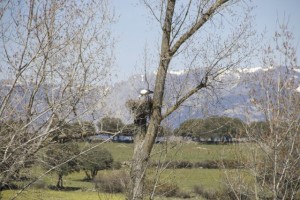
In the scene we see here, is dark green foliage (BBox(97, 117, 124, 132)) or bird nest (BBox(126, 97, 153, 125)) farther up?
bird nest (BBox(126, 97, 153, 125))

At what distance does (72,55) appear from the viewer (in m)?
9.29

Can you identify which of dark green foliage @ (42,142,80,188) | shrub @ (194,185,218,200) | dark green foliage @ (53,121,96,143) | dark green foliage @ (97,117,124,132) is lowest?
shrub @ (194,185,218,200)

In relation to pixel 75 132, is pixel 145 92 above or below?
above

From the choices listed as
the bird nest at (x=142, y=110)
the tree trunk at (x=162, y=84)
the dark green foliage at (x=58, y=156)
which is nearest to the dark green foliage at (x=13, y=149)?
the dark green foliage at (x=58, y=156)

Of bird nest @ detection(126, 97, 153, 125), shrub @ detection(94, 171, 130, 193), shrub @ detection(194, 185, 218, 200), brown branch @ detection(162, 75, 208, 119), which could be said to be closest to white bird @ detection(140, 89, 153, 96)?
bird nest @ detection(126, 97, 153, 125)

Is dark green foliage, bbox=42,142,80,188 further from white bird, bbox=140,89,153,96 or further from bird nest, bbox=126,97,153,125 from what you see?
white bird, bbox=140,89,153,96

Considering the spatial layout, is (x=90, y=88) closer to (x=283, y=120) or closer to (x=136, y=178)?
(x=136, y=178)

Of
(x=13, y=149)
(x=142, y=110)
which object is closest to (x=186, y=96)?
(x=142, y=110)

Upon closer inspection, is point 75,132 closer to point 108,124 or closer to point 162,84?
point 108,124

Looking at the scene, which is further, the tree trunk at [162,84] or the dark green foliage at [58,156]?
the tree trunk at [162,84]

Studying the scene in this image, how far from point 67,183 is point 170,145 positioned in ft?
99.8

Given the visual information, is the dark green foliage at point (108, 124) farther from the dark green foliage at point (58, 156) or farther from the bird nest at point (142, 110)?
the dark green foliage at point (58, 156)

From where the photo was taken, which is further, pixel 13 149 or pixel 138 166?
pixel 138 166

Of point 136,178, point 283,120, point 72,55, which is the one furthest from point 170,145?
point 283,120
